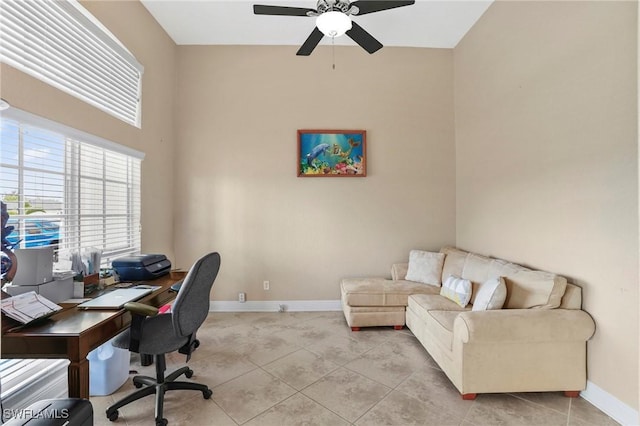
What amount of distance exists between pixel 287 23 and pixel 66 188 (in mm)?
2802

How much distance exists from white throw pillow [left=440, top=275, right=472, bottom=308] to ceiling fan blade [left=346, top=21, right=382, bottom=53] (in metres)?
2.42

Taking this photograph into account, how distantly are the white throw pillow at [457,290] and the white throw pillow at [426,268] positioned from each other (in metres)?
0.32

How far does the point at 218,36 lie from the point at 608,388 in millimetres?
4998

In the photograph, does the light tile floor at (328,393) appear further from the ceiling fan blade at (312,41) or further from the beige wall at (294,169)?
the ceiling fan blade at (312,41)

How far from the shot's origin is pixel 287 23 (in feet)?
10.2

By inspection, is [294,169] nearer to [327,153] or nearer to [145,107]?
[327,153]

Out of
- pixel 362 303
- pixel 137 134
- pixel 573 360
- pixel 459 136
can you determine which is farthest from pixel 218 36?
pixel 573 360

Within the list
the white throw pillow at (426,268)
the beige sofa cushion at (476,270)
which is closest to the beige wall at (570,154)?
the beige sofa cushion at (476,270)

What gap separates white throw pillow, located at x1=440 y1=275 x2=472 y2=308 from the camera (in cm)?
258

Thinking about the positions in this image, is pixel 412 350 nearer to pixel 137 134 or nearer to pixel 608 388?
pixel 608 388

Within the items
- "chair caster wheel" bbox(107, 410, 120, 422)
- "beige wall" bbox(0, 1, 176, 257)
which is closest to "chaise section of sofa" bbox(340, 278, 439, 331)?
"chair caster wheel" bbox(107, 410, 120, 422)

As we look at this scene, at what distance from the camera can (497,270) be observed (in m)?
2.46

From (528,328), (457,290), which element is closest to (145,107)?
(457,290)

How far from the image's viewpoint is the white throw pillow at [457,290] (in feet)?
8.45
